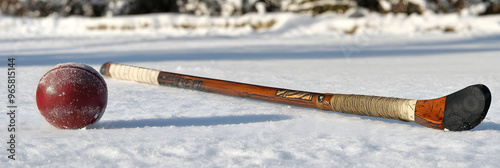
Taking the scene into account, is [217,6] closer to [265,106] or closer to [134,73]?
[134,73]

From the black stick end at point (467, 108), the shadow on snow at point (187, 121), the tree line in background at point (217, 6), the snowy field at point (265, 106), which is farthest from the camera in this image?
the tree line in background at point (217, 6)

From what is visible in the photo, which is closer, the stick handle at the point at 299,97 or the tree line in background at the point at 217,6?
the stick handle at the point at 299,97

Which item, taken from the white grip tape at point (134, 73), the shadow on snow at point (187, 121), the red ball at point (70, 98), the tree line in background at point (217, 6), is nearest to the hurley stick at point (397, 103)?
the shadow on snow at point (187, 121)

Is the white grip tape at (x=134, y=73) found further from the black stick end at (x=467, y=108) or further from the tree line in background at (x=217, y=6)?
the tree line in background at (x=217, y=6)

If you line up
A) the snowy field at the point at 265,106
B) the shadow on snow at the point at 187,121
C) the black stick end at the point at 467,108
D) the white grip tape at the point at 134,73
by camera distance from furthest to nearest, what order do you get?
the white grip tape at the point at 134,73
the shadow on snow at the point at 187,121
the black stick end at the point at 467,108
the snowy field at the point at 265,106

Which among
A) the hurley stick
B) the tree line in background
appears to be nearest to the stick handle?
the hurley stick

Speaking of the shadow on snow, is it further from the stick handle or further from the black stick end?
the black stick end
